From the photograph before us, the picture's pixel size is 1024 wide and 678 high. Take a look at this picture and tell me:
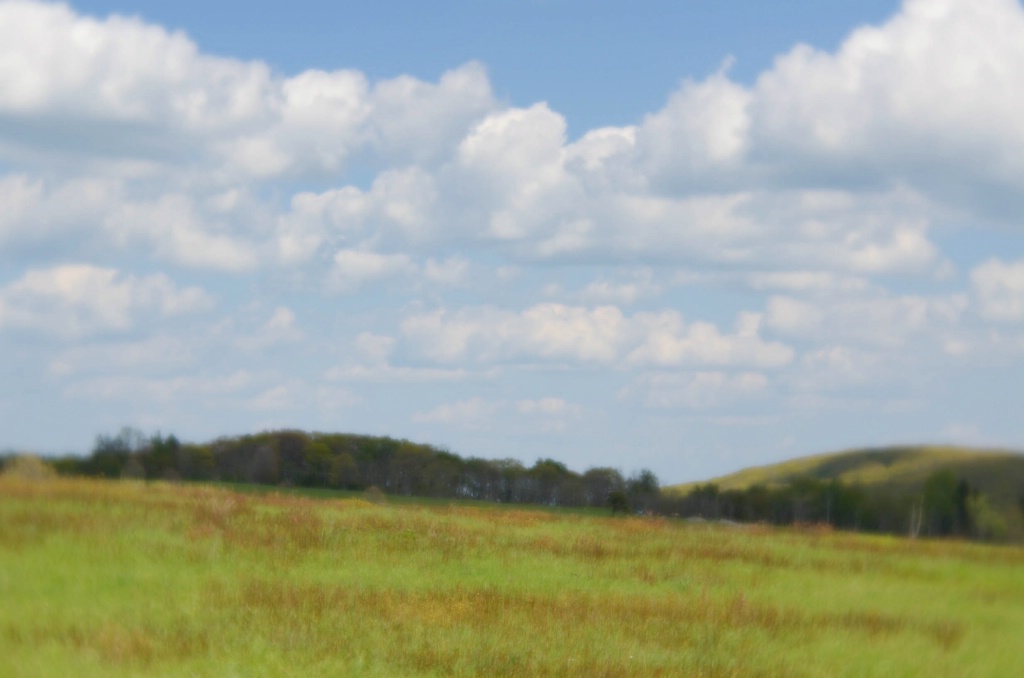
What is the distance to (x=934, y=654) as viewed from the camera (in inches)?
475

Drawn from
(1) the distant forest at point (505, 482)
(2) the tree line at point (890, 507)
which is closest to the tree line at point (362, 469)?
(1) the distant forest at point (505, 482)

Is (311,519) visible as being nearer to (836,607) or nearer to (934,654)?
(836,607)

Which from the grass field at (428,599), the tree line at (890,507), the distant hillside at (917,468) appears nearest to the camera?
the grass field at (428,599)

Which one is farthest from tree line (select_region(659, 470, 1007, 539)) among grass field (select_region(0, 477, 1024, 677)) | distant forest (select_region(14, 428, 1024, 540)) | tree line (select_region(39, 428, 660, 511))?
tree line (select_region(39, 428, 660, 511))

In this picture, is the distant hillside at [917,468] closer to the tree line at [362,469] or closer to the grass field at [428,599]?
the grass field at [428,599]

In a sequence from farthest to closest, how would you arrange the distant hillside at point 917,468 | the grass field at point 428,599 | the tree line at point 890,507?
the tree line at point 890,507 < the distant hillside at point 917,468 < the grass field at point 428,599

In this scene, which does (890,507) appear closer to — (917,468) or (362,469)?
(917,468)

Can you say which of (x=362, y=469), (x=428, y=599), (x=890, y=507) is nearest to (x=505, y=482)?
(x=362, y=469)

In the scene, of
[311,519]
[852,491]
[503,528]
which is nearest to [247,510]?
[311,519]

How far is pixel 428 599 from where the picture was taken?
12.6 m

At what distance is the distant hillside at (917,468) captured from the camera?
23578 millimetres

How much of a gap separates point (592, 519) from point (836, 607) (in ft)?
47.3

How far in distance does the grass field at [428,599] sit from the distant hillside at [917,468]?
3.68m

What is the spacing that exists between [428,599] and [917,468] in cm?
1764
